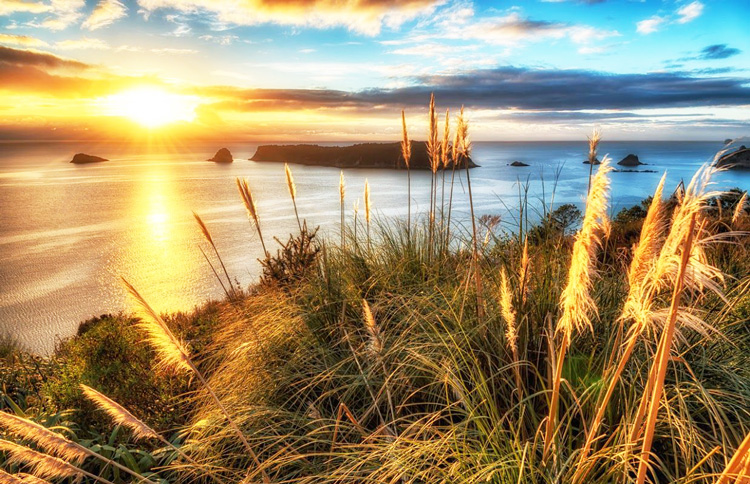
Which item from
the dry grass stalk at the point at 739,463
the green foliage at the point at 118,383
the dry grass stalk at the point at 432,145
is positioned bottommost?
the green foliage at the point at 118,383

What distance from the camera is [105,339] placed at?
5656 millimetres

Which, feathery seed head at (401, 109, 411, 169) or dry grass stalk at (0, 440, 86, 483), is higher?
feathery seed head at (401, 109, 411, 169)

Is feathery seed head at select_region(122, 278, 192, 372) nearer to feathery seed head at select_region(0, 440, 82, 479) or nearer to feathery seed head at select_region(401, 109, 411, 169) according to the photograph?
feathery seed head at select_region(0, 440, 82, 479)

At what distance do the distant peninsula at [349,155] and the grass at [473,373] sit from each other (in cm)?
6648

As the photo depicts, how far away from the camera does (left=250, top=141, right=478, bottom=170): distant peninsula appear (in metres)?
81.1

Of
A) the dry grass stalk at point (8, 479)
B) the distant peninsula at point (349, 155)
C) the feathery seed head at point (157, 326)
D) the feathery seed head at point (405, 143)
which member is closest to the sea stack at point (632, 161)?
the distant peninsula at point (349, 155)

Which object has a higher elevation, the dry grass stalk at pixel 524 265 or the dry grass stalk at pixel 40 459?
the dry grass stalk at pixel 524 265

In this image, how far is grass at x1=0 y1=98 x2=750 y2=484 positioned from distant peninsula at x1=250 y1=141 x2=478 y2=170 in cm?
6648

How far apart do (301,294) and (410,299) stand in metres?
1.48

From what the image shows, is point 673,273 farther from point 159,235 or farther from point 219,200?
point 219,200

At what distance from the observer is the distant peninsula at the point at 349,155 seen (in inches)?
3191

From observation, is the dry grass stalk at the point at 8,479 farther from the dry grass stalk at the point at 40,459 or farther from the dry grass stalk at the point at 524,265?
the dry grass stalk at the point at 524,265

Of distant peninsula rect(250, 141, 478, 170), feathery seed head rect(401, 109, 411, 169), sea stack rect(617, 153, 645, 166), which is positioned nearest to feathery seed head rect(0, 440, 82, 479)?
feathery seed head rect(401, 109, 411, 169)

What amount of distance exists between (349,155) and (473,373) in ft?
317
